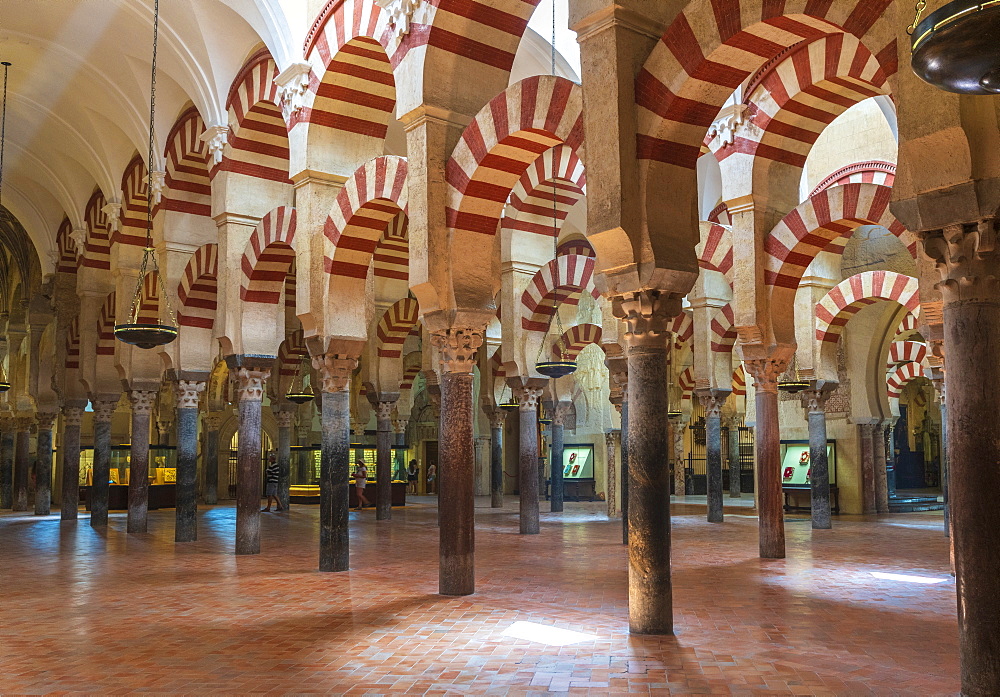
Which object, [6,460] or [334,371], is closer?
[334,371]

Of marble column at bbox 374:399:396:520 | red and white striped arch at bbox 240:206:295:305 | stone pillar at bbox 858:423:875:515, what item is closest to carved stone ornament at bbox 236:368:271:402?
red and white striped arch at bbox 240:206:295:305

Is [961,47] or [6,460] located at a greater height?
[961,47]

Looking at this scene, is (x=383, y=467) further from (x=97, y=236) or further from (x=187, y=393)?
(x=97, y=236)

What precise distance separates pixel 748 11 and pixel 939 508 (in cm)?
1398

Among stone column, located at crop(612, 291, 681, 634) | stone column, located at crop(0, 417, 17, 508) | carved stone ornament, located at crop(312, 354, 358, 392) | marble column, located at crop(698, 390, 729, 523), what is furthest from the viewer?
stone column, located at crop(0, 417, 17, 508)

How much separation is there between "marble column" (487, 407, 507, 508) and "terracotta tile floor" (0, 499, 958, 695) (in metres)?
5.74

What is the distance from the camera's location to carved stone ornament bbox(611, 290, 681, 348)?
494cm

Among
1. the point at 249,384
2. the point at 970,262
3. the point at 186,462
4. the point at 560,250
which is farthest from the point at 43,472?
the point at 970,262

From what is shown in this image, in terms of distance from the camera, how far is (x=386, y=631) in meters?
5.12

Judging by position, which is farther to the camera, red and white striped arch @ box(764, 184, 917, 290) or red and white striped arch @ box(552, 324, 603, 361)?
red and white striped arch @ box(552, 324, 603, 361)

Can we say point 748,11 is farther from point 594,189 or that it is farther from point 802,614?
point 802,614

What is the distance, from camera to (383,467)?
14180 mm

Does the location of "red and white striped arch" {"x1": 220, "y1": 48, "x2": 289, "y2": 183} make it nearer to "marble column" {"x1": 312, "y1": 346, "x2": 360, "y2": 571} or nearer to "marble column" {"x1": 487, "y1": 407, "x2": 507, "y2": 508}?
"marble column" {"x1": 312, "y1": 346, "x2": 360, "y2": 571}

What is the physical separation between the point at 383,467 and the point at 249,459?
212 inches
